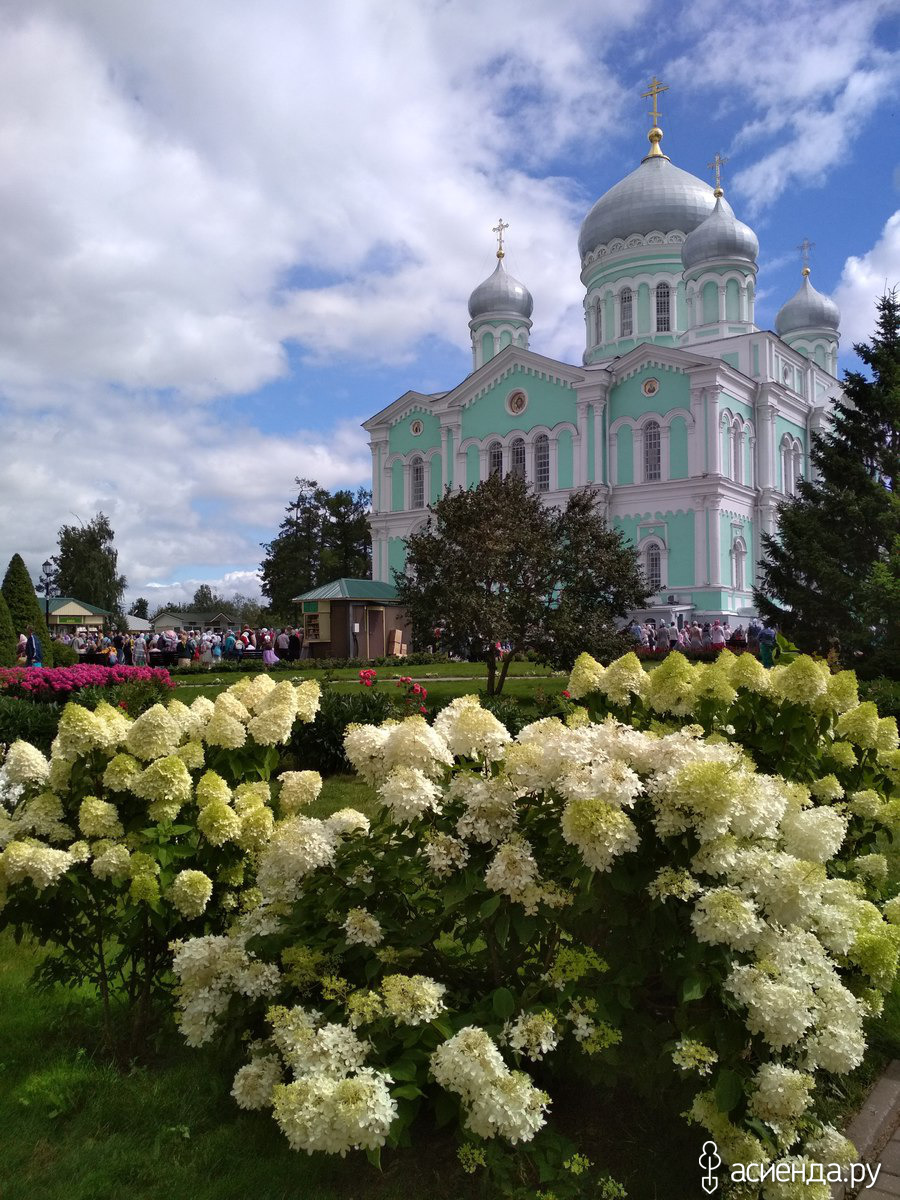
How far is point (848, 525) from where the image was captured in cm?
1777

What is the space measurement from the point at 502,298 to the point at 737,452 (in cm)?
1517

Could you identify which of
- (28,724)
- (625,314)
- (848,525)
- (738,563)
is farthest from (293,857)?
(625,314)

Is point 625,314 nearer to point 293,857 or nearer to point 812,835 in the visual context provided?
point 812,835

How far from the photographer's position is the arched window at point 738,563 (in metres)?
33.9

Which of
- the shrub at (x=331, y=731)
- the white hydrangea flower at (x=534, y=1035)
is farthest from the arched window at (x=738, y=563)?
the white hydrangea flower at (x=534, y=1035)

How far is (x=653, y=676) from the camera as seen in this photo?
3816 mm

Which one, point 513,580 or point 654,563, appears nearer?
point 513,580

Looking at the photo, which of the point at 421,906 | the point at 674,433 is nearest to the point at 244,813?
the point at 421,906

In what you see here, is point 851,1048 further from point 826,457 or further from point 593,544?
point 826,457

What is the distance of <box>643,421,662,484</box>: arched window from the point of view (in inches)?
1372

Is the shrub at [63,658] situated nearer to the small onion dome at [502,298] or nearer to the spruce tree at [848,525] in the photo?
the spruce tree at [848,525]

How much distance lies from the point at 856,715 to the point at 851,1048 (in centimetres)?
168

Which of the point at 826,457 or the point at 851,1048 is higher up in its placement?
the point at 826,457

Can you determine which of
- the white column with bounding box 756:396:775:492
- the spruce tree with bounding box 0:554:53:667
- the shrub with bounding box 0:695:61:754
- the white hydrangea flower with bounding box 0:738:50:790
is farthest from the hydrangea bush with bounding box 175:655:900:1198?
the white column with bounding box 756:396:775:492
